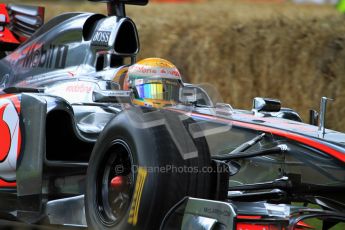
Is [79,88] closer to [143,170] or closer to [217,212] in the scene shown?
[143,170]

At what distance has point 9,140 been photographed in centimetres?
506

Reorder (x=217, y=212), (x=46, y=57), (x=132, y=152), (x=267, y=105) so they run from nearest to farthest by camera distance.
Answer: (x=217, y=212)
(x=132, y=152)
(x=267, y=105)
(x=46, y=57)

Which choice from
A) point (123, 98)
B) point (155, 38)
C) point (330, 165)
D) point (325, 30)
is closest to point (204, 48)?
point (155, 38)

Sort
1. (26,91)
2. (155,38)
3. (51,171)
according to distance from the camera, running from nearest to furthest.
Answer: (51,171), (26,91), (155,38)

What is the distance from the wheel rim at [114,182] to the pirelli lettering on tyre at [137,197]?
0.57 ft

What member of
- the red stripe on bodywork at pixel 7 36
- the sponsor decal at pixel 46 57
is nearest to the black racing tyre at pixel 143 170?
the sponsor decal at pixel 46 57

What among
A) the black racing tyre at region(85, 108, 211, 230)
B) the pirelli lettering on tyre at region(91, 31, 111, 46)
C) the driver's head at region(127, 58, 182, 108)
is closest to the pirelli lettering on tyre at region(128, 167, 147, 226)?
the black racing tyre at region(85, 108, 211, 230)

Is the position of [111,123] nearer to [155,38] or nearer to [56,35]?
[56,35]

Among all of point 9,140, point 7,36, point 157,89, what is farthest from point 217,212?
point 7,36

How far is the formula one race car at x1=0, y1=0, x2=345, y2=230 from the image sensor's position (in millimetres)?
4055

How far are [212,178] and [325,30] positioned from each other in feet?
21.6

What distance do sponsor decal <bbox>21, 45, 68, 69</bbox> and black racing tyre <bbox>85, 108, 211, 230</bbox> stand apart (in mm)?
1722

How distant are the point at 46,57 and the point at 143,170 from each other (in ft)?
7.83

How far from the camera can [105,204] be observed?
176 inches
